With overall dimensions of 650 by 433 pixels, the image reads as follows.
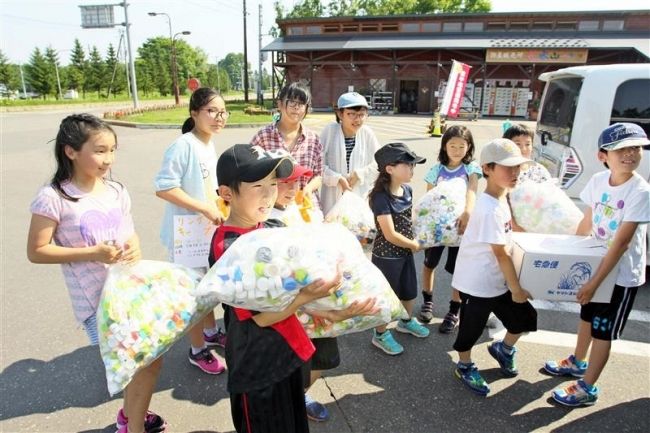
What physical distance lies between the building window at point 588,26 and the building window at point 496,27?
4.64m

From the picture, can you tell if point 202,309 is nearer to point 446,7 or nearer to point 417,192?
point 417,192

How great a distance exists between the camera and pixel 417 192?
7484 millimetres

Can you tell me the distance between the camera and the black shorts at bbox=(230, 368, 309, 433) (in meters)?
1.53

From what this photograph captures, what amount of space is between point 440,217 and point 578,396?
51.8 inches

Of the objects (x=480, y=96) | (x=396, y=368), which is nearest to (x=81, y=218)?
(x=396, y=368)

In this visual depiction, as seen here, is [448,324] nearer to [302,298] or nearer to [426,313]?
[426,313]

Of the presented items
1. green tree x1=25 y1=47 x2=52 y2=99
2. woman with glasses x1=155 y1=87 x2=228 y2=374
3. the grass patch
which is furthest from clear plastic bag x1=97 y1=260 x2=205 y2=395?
green tree x1=25 y1=47 x2=52 y2=99

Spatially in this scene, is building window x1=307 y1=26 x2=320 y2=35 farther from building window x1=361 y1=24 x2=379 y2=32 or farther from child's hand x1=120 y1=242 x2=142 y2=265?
child's hand x1=120 y1=242 x2=142 y2=265

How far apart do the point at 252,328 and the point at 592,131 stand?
3817mm

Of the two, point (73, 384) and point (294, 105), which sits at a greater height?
point (294, 105)

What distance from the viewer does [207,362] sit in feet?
8.84

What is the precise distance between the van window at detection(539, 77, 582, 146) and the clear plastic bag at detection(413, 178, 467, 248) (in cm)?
194

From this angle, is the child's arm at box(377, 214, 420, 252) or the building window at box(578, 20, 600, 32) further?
the building window at box(578, 20, 600, 32)

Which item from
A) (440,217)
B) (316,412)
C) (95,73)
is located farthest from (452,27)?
(95,73)
